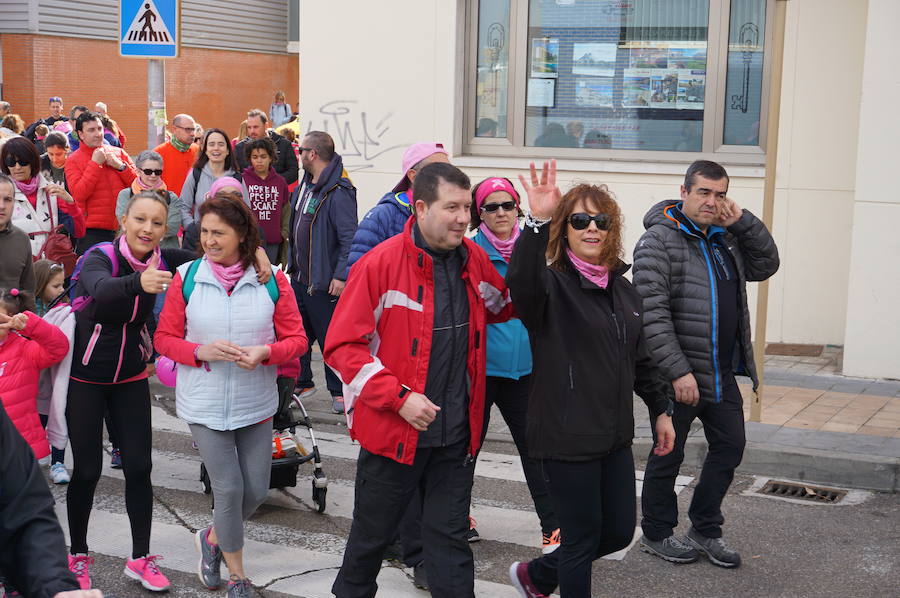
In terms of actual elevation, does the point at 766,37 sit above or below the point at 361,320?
above

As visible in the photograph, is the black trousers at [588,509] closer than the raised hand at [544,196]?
No

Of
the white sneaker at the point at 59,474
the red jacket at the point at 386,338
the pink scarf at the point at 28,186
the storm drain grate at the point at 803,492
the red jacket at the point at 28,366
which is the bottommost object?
the white sneaker at the point at 59,474

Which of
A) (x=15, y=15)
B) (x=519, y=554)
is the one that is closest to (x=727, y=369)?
(x=519, y=554)

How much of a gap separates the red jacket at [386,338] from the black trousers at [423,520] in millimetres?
121

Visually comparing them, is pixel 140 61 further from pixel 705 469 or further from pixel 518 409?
pixel 705 469

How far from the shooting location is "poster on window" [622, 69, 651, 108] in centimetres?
1143

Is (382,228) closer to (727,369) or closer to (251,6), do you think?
(727,369)

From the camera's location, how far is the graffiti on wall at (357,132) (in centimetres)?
1198

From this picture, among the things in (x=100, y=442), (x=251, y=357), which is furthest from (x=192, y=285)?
(x=100, y=442)

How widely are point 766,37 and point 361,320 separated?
25.4 feet

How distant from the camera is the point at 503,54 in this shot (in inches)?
464

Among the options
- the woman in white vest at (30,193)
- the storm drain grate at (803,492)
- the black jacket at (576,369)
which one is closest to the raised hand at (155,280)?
the black jacket at (576,369)

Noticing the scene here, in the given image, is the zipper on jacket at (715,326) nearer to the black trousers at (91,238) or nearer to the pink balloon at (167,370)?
the pink balloon at (167,370)

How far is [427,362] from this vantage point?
173 inches
